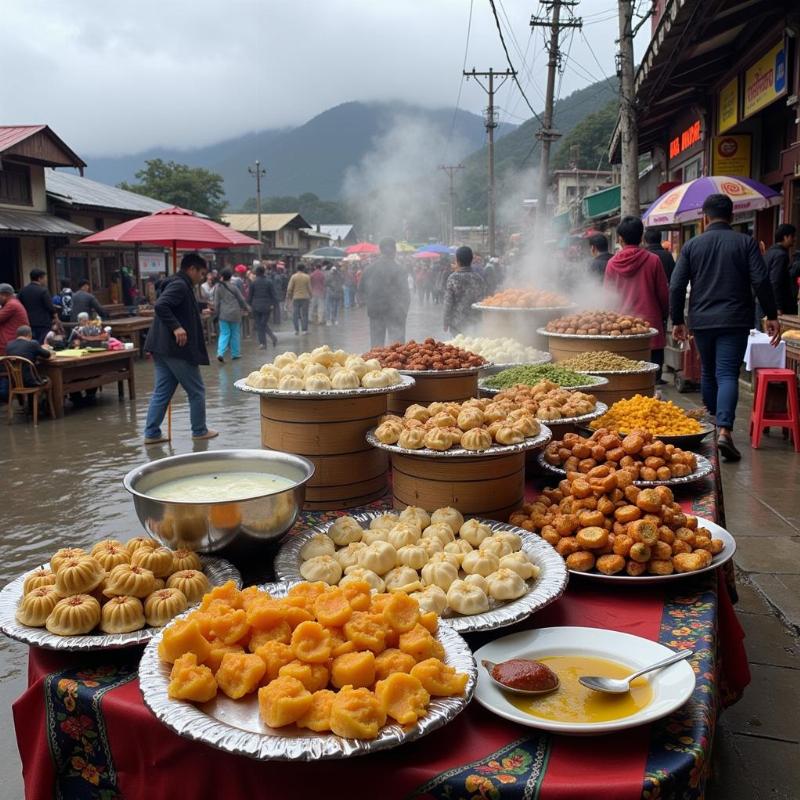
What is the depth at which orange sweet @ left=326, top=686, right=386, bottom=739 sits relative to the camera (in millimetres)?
Result: 1430

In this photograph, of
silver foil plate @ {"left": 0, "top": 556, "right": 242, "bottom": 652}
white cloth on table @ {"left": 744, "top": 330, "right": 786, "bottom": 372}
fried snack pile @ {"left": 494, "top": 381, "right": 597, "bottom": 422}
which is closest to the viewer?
silver foil plate @ {"left": 0, "top": 556, "right": 242, "bottom": 652}

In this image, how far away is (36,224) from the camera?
17.0 m

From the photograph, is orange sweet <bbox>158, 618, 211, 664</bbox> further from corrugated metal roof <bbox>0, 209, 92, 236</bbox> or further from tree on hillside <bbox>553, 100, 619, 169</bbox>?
tree on hillside <bbox>553, 100, 619, 169</bbox>

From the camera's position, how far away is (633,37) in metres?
11.9

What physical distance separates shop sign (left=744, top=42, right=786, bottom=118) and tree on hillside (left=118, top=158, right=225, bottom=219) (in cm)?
4593

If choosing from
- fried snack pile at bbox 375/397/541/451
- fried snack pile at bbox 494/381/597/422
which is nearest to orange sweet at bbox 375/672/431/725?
fried snack pile at bbox 375/397/541/451

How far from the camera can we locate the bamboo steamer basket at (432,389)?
3.91 meters

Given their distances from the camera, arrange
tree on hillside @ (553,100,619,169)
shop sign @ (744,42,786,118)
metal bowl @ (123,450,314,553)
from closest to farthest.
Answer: metal bowl @ (123,450,314,553) → shop sign @ (744,42,786,118) → tree on hillside @ (553,100,619,169)

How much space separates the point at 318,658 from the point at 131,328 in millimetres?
16241

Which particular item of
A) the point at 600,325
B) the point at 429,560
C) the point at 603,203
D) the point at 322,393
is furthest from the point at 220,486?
the point at 603,203

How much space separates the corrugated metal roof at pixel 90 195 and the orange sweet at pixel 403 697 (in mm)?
19825

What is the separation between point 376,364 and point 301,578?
4.46ft

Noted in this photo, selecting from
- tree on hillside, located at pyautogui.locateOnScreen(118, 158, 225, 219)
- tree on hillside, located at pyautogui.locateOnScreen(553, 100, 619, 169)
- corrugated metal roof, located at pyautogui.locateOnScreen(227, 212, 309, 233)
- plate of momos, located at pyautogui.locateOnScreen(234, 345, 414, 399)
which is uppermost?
tree on hillside, located at pyautogui.locateOnScreen(553, 100, 619, 169)

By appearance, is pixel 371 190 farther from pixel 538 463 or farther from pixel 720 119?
pixel 538 463
